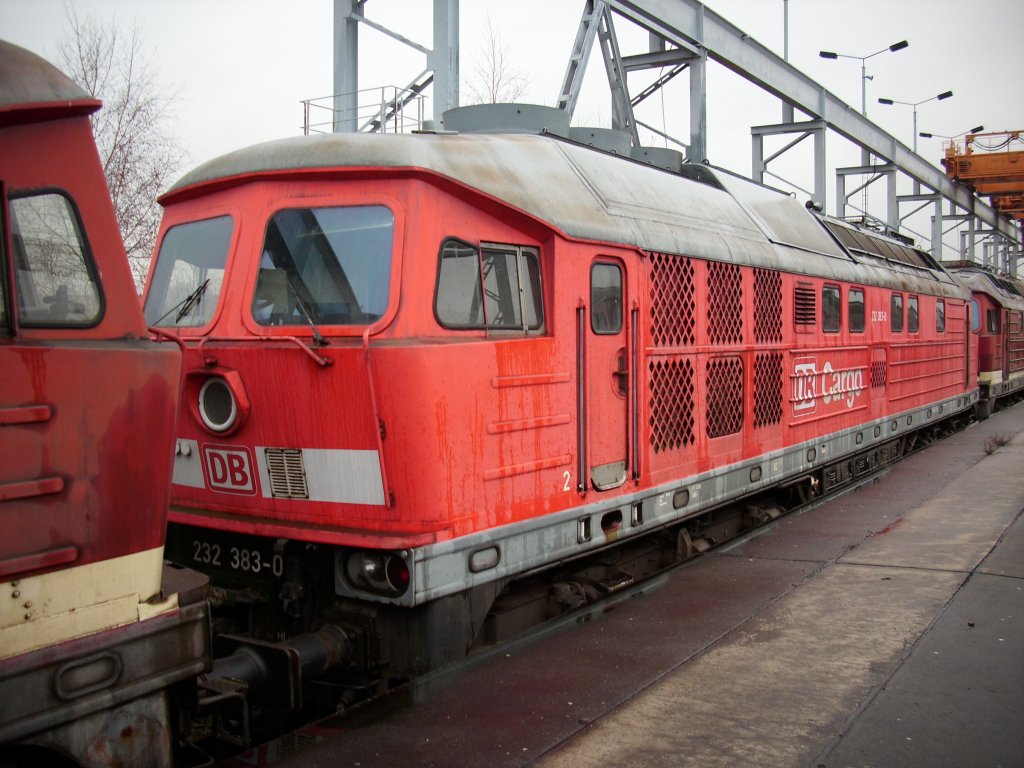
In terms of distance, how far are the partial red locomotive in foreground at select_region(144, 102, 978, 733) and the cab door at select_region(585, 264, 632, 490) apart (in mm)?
18

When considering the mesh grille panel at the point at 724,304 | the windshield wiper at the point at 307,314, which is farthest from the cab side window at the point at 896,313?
the windshield wiper at the point at 307,314

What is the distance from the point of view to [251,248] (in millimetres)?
4602

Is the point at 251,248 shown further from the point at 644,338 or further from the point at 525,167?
the point at 644,338

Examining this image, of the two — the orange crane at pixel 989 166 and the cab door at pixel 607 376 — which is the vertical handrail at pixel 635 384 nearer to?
the cab door at pixel 607 376

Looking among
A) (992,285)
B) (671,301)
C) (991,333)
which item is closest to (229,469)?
(671,301)

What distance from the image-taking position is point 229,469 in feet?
15.2

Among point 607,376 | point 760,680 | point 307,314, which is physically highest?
point 307,314

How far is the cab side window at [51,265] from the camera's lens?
105 inches

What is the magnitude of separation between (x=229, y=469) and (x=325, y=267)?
1175mm

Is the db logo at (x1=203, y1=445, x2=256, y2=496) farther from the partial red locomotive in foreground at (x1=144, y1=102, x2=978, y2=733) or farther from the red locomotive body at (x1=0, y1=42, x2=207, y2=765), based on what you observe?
the red locomotive body at (x1=0, y1=42, x2=207, y2=765)

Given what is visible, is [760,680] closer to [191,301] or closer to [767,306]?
[191,301]

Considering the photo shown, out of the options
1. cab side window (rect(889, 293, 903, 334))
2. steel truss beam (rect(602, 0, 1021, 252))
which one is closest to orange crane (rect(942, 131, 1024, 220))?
steel truss beam (rect(602, 0, 1021, 252))

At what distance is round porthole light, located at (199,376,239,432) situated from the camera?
4.55 m

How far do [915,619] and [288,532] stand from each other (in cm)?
369
